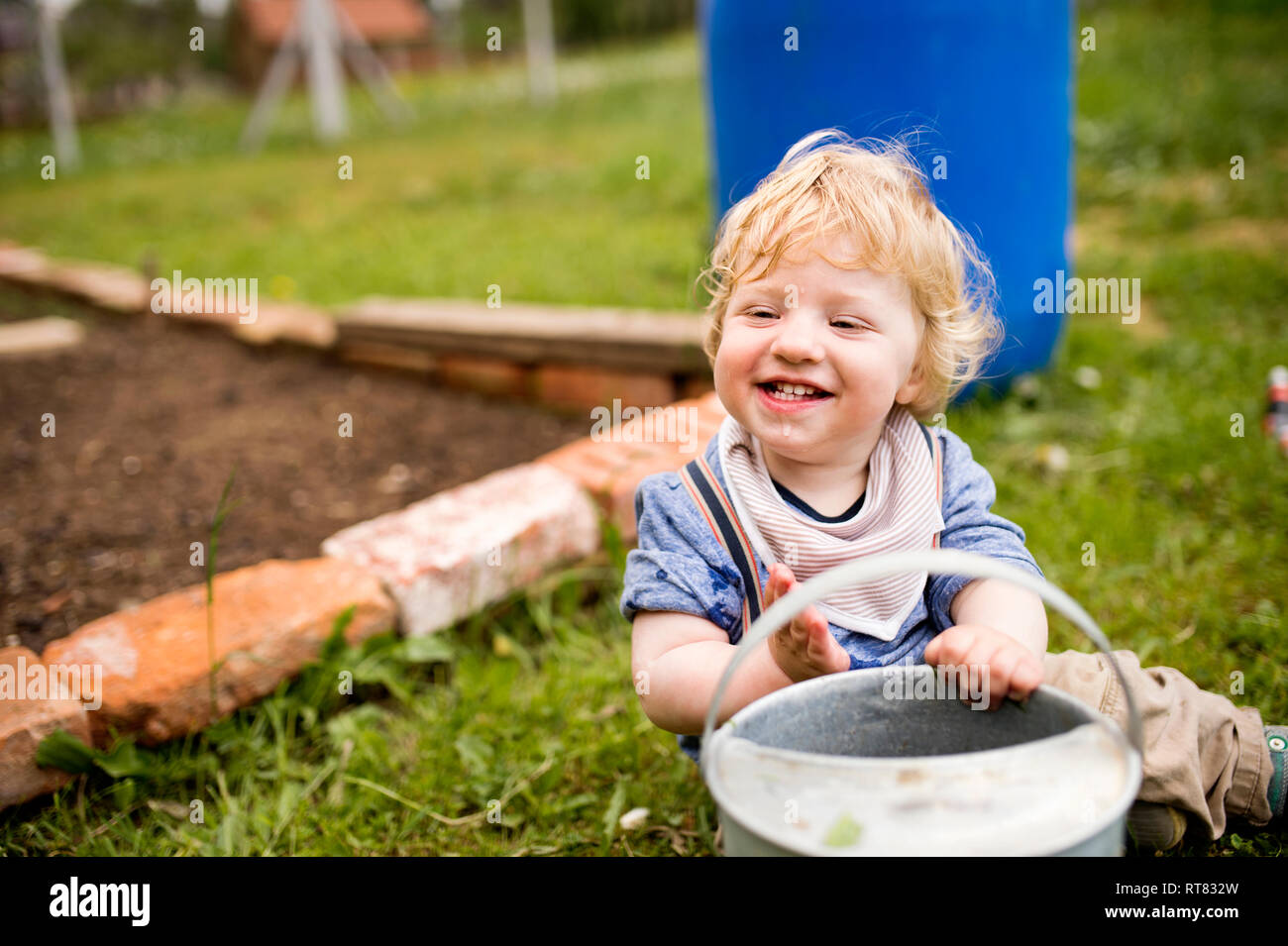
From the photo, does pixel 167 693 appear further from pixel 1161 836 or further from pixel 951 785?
pixel 1161 836

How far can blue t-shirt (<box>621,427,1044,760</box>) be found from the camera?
1.40 m

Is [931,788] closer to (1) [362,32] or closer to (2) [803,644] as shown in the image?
(2) [803,644]

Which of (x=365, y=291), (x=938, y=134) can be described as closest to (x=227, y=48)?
(x=365, y=291)

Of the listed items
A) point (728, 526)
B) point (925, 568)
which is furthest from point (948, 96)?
point (925, 568)

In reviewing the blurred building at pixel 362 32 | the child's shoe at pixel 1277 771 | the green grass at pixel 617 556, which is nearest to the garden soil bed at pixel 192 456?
the green grass at pixel 617 556

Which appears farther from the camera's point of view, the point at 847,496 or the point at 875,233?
the point at 847,496

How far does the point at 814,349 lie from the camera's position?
1.32 m

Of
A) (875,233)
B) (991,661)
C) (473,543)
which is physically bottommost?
(473,543)

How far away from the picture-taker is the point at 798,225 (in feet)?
4.48

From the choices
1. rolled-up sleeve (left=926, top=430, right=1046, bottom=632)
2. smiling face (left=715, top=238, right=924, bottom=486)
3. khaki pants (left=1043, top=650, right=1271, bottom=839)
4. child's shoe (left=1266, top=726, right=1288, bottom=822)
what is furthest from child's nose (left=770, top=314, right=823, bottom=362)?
child's shoe (left=1266, top=726, right=1288, bottom=822)

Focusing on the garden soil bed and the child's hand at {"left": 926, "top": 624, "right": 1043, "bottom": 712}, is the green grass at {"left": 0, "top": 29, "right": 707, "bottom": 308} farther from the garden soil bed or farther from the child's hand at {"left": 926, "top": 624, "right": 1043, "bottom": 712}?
the child's hand at {"left": 926, "top": 624, "right": 1043, "bottom": 712}

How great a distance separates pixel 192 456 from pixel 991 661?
253 cm

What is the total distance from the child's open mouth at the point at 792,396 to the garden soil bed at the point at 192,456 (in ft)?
4.75
